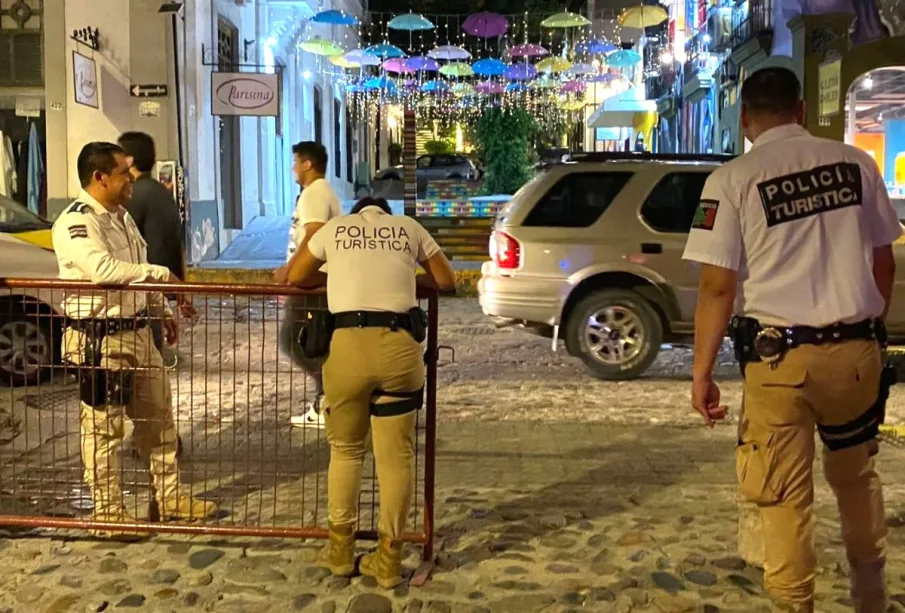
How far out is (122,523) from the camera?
179 inches

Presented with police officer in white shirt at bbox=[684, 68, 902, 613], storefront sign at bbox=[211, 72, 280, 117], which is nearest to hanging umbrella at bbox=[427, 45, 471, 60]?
storefront sign at bbox=[211, 72, 280, 117]

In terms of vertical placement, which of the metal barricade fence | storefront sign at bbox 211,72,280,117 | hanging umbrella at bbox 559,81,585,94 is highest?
hanging umbrella at bbox 559,81,585,94

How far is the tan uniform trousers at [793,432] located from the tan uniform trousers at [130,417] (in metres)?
2.81

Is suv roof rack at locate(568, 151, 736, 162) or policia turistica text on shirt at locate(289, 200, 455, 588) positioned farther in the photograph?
suv roof rack at locate(568, 151, 736, 162)

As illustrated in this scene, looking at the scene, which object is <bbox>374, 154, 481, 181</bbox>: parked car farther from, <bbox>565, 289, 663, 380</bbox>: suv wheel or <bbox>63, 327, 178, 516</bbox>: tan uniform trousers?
<bbox>63, 327, 178, 516</bbox>: tan uniform trousers

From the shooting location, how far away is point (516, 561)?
4.41m

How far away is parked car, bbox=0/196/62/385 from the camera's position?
5.82 metres

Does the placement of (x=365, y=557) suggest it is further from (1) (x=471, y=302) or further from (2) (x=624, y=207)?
(1) (x=471, y=302)

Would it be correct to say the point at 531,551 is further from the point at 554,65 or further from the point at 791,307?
the point at 554,65

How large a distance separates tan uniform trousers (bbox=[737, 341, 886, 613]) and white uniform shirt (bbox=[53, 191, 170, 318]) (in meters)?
2.72

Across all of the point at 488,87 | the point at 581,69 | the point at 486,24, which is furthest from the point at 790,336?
the point at 488,87

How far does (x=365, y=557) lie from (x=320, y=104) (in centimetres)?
2712

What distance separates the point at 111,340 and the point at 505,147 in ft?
88.5

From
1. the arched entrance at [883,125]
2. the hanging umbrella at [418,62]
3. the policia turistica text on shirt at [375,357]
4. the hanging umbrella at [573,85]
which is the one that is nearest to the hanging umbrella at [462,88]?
the hanging umbrella at [573,85]
